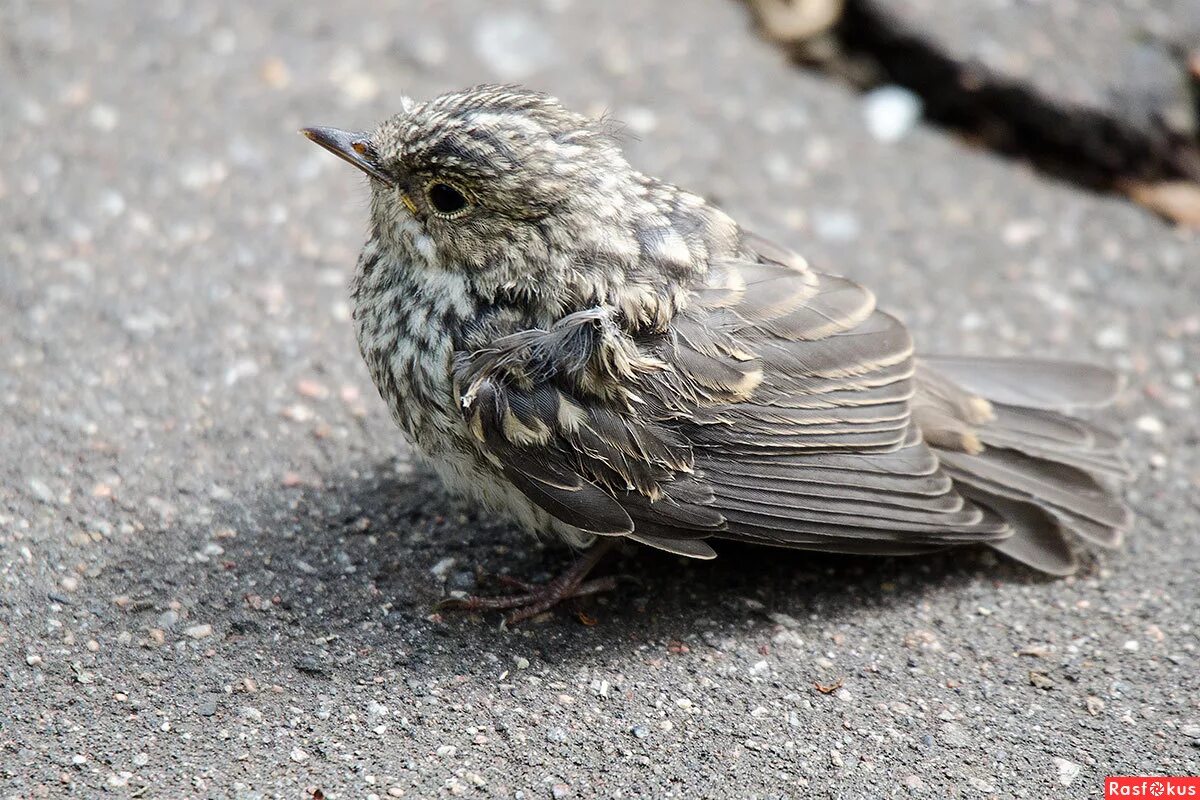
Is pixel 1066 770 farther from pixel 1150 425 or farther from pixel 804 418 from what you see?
pixel 1150 425

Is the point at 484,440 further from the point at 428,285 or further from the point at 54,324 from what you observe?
the point at 54,324

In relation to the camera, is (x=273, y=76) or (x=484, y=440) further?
(x=273, y=76)

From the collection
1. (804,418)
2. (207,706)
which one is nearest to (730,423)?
(804,418)

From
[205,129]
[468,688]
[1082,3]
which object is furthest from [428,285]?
[1082,3]

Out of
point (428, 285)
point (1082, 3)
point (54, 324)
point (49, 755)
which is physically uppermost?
point (1082, 3)

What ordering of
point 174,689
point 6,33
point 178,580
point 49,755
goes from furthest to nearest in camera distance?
point 6,33
point 178,580
point 174,689
point 49,755

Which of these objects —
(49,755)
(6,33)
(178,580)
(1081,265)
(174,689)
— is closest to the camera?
(49,755)

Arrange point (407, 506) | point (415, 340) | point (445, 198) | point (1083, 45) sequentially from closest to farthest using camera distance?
point (445, 198), point (415, 340), point (407, 506), point (1083, 45)
